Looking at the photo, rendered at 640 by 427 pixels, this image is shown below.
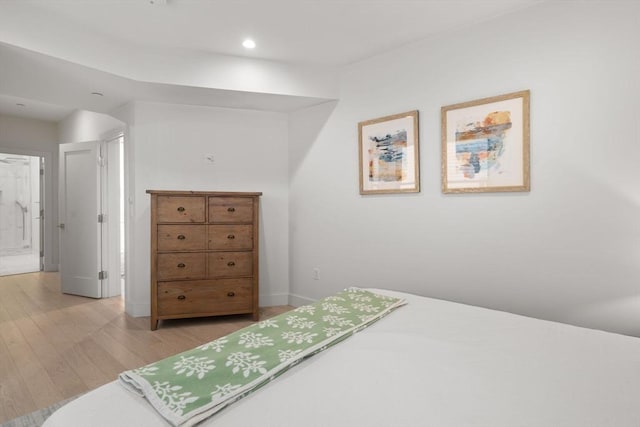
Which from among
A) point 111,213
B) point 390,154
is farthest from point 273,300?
point 111,213

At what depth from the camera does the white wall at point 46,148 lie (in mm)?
5422

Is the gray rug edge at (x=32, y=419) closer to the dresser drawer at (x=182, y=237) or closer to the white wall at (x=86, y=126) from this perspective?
the dresser drawer at (x=182, y=237)

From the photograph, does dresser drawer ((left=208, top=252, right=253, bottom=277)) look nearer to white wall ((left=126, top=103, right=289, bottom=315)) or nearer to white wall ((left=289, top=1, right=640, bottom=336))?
white wall ((left=126, top=103, right=289, bottom=315))

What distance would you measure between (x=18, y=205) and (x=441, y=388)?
30.1 ft

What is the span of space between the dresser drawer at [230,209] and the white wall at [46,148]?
14.3 feet

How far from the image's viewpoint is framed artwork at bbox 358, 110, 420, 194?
9.27ft

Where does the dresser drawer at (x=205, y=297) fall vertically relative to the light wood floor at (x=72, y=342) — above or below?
above

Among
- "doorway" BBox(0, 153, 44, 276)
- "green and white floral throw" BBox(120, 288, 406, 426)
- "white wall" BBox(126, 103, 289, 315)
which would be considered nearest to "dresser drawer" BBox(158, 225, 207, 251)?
"white wall" BBox(126, 103, 289, 315)

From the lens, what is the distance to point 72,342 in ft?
9.18

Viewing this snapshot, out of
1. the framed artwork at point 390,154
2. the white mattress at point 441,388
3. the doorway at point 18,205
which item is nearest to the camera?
the white mattress at point 441,388

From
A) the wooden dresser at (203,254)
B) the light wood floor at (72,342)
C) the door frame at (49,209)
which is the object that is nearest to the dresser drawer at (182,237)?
the wooden dresser at (203,254)

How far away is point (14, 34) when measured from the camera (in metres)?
2.24

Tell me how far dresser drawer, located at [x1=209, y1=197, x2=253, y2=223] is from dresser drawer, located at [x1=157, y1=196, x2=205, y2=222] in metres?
0.10

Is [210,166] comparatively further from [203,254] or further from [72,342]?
[72,342]
